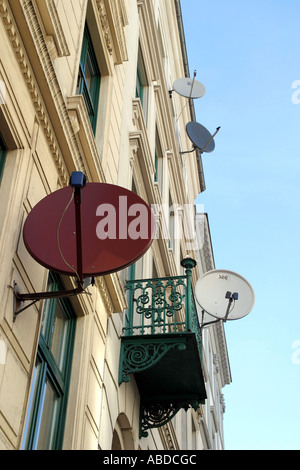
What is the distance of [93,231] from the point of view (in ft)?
25.5

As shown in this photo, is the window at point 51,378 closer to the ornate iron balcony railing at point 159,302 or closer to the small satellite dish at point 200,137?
the ornate iron balcony railing at point 159,302

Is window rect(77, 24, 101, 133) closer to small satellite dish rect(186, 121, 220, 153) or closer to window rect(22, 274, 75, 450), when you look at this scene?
window rect(22, 274, 75, 450)

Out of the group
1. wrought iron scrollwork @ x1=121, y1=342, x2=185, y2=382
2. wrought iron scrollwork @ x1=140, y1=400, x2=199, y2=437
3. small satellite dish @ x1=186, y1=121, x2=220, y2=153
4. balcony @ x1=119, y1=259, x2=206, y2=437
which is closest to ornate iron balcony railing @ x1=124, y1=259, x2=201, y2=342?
balcony @ x1=119, y1=259, x2=206, y2=437

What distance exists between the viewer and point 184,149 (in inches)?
1061

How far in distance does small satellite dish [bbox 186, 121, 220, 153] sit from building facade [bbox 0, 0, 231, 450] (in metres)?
6.51

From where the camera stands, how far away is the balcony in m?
12.1

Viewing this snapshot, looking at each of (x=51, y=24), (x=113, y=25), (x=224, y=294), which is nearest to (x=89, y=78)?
(x=113, y=25)

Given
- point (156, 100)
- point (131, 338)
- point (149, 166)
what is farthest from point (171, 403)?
point (156, 100)

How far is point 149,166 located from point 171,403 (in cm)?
518

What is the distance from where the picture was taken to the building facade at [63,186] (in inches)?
283

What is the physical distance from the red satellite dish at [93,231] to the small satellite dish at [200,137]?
51.1 ft

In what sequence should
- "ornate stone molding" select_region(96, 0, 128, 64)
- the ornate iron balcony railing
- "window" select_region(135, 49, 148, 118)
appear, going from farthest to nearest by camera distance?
"window" select_region(135, 49, 148, 118)
"ornate stone molding" select_region(96, 0, 128, 64)
the ornate iron balcony railing

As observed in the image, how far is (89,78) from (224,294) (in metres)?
5.76

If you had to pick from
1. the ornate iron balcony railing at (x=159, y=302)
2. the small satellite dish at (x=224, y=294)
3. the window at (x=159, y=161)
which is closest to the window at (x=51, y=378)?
the ornate iron balcony railing at (x=159, y=302)
